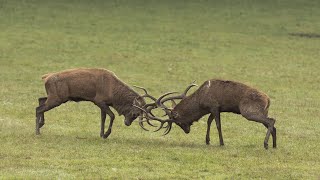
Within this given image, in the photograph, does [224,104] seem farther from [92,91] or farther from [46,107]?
[46,107]

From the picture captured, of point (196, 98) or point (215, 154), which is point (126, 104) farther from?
point (215, 154)

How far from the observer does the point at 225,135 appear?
850 inches

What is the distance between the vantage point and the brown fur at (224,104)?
61.0ft

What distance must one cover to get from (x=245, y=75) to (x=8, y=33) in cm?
1414

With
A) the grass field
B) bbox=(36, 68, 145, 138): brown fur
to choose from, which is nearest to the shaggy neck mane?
bbox=(36, 68, 145, 138): brown fur

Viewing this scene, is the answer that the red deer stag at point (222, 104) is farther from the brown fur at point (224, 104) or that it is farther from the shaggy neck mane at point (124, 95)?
the shaggy neck mane at point (124, 95)

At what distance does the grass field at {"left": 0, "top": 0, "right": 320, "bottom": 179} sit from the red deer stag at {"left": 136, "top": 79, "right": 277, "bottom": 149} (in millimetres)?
630

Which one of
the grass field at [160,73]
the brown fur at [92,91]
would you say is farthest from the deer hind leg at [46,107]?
the grass field at [160,73]

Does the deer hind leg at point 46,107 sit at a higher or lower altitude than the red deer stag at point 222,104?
lower

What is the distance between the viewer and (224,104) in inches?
747

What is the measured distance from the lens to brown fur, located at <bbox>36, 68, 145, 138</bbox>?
1959cm

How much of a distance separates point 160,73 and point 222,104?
15.8 m

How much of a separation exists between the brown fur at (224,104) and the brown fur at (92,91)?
116 cm

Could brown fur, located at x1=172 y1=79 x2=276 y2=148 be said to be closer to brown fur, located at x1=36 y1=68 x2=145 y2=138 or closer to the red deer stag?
the red deer stag
